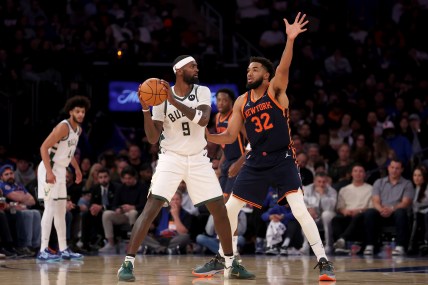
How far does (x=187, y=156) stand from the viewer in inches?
350

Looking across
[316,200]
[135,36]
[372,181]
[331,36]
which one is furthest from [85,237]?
[331,36]

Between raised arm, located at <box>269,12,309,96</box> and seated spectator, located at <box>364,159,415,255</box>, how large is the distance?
18.6 ft

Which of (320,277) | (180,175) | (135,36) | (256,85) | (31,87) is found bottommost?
(320,277)

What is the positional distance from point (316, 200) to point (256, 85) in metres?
5.85

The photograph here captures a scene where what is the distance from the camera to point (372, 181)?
1579cm

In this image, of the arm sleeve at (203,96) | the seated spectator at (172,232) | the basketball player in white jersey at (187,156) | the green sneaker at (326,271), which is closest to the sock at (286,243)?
the seated spectator at (172,232)

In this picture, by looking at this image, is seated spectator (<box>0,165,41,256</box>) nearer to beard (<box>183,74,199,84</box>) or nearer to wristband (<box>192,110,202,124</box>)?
beard (<box>183,74,199,84</box>)

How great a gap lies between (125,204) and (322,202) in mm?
3342

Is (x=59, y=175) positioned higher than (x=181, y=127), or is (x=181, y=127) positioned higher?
(x=181, y=127)

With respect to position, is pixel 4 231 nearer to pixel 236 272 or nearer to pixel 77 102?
pixel 77 102

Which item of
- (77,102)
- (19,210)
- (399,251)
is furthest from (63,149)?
(399,251)

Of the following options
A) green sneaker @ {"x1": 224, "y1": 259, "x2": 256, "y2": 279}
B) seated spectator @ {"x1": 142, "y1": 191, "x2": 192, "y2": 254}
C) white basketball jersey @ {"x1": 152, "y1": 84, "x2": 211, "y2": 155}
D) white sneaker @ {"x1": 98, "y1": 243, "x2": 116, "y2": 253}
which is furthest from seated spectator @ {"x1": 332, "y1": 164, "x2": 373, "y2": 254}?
white basketball jersey @ {"x1": 152, "y1": 84, "x2": 211, "y2": 155}

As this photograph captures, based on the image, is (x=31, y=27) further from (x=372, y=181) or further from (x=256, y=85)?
(x=256, y=85)

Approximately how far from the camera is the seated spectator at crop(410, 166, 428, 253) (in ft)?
46.0
